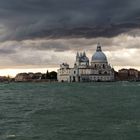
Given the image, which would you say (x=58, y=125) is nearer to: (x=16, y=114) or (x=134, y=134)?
(x=134, y=134)

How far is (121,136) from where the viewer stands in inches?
889

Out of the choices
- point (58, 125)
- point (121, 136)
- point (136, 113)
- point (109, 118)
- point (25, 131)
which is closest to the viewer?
point (121, 136)

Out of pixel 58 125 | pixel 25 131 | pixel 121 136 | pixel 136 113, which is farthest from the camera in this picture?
pixel 136 113

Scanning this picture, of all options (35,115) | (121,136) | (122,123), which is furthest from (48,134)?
(35,115)

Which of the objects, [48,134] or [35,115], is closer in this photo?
[48,134]

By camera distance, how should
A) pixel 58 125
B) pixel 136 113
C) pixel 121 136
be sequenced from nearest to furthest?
pixel 121 136 → pixel 58 125 → pixel 136 113

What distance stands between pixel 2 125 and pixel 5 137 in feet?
14.4

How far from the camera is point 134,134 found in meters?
23.1

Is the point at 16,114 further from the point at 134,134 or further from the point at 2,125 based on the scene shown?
the point at 134,134

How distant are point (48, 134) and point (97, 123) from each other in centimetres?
448

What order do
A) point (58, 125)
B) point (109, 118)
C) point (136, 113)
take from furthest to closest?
point (136, 113) → point (109, 118) → point (58, 125)

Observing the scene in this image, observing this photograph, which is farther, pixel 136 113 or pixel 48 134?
pixel 136 113

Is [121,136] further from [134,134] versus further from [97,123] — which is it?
[97,123]

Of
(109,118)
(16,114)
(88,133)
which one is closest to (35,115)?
(16,114)
